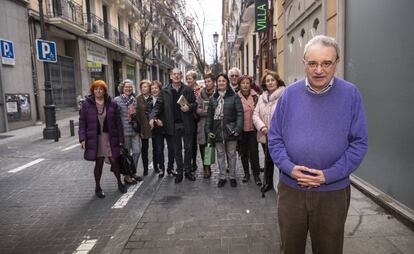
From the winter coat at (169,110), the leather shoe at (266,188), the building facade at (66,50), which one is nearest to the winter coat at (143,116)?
the winter coat at (169,110)

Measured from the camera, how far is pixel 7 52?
12578 millimetres

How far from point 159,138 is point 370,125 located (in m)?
3.45

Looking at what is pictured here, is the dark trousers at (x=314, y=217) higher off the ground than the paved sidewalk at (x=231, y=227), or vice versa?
the dark trousers at (x=314, y=217)

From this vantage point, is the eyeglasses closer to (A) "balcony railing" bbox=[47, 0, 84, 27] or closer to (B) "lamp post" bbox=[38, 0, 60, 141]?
(B) "lamp post" bbox=[38, 0, 60, 141]

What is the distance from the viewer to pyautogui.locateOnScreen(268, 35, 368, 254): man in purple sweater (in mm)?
2080

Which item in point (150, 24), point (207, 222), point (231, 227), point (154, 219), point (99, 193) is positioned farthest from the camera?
point (150, 24)

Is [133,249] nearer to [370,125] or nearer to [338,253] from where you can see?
[338,253]

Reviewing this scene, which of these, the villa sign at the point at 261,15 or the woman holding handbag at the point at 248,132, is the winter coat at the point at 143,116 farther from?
the villa sign at the point at 261,15

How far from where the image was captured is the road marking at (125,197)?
4755 mm

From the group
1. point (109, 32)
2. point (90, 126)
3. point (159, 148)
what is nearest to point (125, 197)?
point (90, 126)

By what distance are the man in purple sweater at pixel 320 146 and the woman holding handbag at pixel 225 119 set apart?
10.2 feet

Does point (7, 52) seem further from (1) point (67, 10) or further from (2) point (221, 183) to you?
(2) point (221, 183)

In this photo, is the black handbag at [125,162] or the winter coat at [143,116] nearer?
the black handbag at [125,162]

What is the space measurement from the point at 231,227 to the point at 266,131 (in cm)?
163
